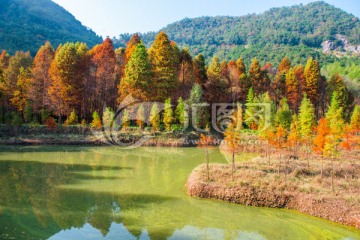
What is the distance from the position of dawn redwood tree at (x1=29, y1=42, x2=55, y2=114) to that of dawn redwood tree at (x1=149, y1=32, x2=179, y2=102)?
51.3 ft

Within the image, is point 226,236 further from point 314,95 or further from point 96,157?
point 314,95

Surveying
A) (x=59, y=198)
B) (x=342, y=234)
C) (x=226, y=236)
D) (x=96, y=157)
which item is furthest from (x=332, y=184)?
(x=96, y=157)

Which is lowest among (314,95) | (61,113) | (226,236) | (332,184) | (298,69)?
(226,236)

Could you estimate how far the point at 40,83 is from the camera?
1962 inches

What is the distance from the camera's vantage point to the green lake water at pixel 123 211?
16.9 metres

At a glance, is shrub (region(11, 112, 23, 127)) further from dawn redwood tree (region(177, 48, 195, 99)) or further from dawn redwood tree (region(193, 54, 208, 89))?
dawn redwood tree (region(193, 54, 208, 89))

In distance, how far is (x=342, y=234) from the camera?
16.7 metres

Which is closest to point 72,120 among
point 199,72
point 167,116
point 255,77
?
point 167,116

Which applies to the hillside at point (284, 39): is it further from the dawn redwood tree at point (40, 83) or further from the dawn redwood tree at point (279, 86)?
the dawn redwood tree at point (40, 83)

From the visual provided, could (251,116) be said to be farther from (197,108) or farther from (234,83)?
(234,83)

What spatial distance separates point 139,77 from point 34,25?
10637 centimetres

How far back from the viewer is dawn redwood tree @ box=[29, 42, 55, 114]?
48938 mm

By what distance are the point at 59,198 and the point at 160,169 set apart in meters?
11.3

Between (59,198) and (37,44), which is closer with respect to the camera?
(59,198)
